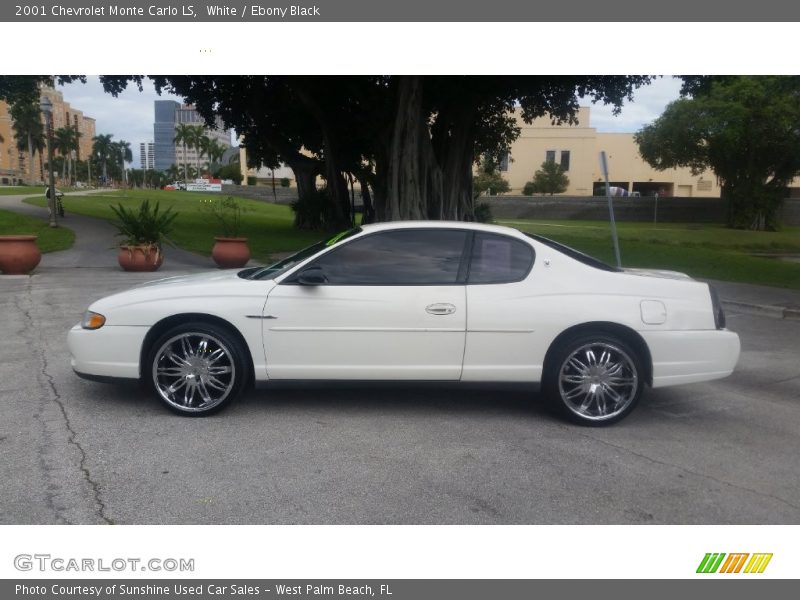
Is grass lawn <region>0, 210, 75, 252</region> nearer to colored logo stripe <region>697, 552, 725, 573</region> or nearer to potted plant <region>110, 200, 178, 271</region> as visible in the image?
potted plant <region>110, 200, 178, 271</region>

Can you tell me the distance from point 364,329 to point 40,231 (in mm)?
20103

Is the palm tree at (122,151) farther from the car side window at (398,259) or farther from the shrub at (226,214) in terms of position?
the car side window at (398,259)

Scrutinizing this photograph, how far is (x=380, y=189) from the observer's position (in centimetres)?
2581

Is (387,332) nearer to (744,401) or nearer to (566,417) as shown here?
(566,417)

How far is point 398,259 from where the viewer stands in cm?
539

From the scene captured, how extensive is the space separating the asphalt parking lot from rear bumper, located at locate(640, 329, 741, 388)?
421mm

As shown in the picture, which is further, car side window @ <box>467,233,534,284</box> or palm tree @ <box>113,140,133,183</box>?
palm tree @ <box>113,140,133,183</box>

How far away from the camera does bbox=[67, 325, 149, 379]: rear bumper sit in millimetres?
5191

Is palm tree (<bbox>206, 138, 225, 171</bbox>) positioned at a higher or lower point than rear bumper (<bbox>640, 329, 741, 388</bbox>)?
higher

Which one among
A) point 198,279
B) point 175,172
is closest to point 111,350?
point 198,279

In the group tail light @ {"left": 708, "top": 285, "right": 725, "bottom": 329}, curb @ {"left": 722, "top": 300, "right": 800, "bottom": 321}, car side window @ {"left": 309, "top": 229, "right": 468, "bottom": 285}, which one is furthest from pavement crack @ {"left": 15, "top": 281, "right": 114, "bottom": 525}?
curb @ {"left": 722, "top": 300, "right": 800, "bottom": 321}

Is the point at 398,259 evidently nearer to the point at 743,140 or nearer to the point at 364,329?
the point at 364,329

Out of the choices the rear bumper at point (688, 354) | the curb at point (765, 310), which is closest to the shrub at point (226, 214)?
the curb at point (765, 310)

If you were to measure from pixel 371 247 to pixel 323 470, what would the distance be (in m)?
1.84
